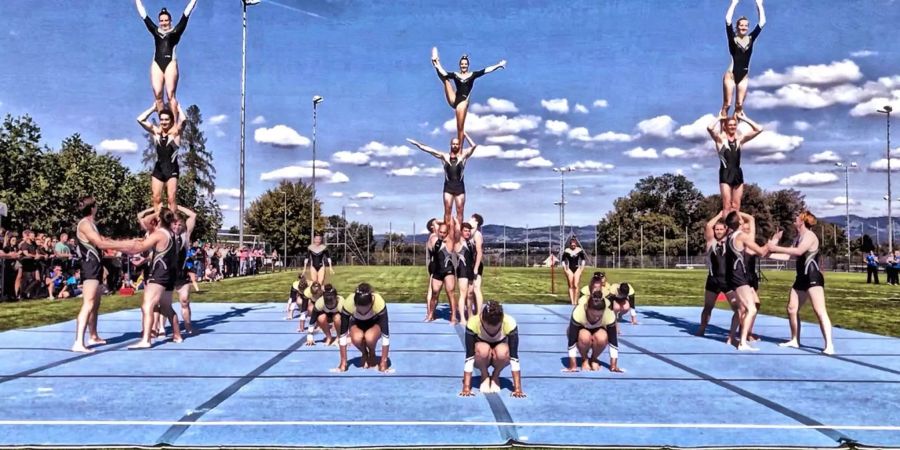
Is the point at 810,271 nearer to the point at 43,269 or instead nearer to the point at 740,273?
the point at 740,273

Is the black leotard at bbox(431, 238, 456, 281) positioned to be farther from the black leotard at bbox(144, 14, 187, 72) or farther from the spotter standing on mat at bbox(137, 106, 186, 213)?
the black leotard at bbox(144, 14, 187, 72)

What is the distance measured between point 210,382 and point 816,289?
8472mm

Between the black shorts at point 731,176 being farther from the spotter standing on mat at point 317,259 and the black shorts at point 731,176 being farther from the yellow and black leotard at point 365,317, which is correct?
the spotter standing on mat at point 317,259

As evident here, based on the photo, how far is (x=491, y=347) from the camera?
661 centimetres

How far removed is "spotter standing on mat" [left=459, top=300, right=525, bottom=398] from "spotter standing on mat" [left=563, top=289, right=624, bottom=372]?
4.20 ft

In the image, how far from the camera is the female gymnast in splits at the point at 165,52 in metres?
11.2

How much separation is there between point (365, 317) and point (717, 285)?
6.10 metres

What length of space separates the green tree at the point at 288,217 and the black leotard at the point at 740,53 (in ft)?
221

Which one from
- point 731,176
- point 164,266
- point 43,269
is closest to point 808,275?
point 731,176

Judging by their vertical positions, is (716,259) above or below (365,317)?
above

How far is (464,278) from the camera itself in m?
12.1

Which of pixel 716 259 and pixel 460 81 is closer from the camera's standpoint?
pixel 716 259

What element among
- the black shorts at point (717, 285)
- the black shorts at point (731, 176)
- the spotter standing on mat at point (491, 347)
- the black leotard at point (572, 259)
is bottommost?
the spotter standing on mat at point (491, 347)

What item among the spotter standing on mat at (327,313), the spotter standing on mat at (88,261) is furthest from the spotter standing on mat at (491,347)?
the spotter standing on mat at (88,261)
